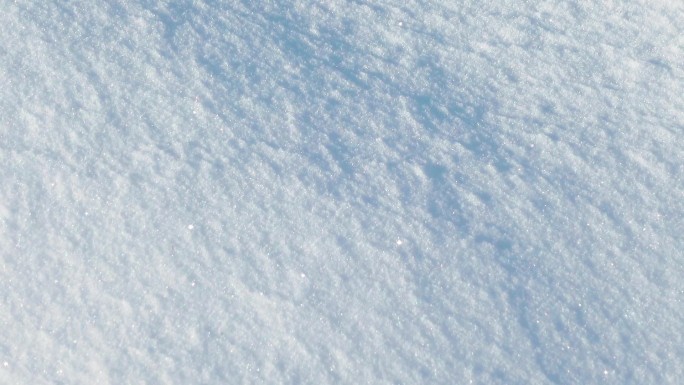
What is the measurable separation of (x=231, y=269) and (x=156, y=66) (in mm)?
639

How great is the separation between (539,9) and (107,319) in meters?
1.53

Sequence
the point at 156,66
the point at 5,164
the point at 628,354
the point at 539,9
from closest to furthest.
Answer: the point at 628,354
the point at 5,164
the point at 156,66
the point at 539,9

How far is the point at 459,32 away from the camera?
6.09 feet

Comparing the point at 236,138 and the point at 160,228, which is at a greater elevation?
the point at 236,138

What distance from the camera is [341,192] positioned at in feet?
5.44

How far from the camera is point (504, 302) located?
1567 millimetres

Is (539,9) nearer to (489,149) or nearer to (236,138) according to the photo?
(489,149)

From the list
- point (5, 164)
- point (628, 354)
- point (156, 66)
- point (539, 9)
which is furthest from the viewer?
point (539, 9)

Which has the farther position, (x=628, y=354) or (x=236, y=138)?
(x=236, y=138)

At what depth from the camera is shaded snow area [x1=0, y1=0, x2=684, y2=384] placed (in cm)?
153

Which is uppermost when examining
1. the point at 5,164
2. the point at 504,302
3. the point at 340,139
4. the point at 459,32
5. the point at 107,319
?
the point at 459,32

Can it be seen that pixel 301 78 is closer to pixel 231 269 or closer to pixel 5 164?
pixel 231 269

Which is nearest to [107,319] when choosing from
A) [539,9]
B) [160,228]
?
[160,228]

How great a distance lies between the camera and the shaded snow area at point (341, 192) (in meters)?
1.53
